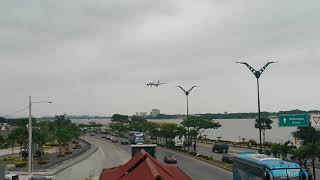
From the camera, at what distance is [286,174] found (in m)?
29.2

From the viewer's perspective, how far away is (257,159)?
110ft

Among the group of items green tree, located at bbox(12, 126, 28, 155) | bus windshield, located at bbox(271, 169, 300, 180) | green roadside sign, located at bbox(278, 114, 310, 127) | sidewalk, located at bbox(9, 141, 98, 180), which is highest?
green roadside sign, located at bbox(278, 114, 310, 127)

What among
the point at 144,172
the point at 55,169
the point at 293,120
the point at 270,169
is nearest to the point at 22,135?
the point at 55,169

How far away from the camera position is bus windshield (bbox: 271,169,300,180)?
29203 mm

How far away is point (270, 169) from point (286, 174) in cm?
100

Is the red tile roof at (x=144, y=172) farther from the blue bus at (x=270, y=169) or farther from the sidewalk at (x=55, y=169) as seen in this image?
the sidewalk at (x=55, y=169)

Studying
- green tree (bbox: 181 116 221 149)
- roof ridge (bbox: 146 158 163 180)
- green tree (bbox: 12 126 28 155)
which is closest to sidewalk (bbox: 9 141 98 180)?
green tree (bbox: 12 126 28 155)

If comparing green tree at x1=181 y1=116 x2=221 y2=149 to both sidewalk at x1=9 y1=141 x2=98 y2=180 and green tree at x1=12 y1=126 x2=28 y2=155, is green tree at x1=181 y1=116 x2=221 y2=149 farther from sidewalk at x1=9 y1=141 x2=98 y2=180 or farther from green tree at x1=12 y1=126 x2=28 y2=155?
green tree at x1=12 y1=126 x2=28 y2=155

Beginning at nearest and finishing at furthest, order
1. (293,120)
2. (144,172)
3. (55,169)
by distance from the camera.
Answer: (144,172) → (293,120) → (55,169)

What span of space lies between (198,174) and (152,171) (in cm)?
4224

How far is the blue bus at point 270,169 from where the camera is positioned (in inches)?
1153

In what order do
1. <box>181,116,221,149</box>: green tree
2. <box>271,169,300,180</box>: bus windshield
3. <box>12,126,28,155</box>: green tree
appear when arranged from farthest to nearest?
<box>181,116,221,149</box>: green tree, <box>12,126,28,155</box>: green tree, <box>271,169,300,180</box>: bus windshield

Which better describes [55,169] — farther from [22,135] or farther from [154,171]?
[154,171]

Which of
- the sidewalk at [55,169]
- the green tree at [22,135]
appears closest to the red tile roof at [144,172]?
the sidewalk at [55,169]
